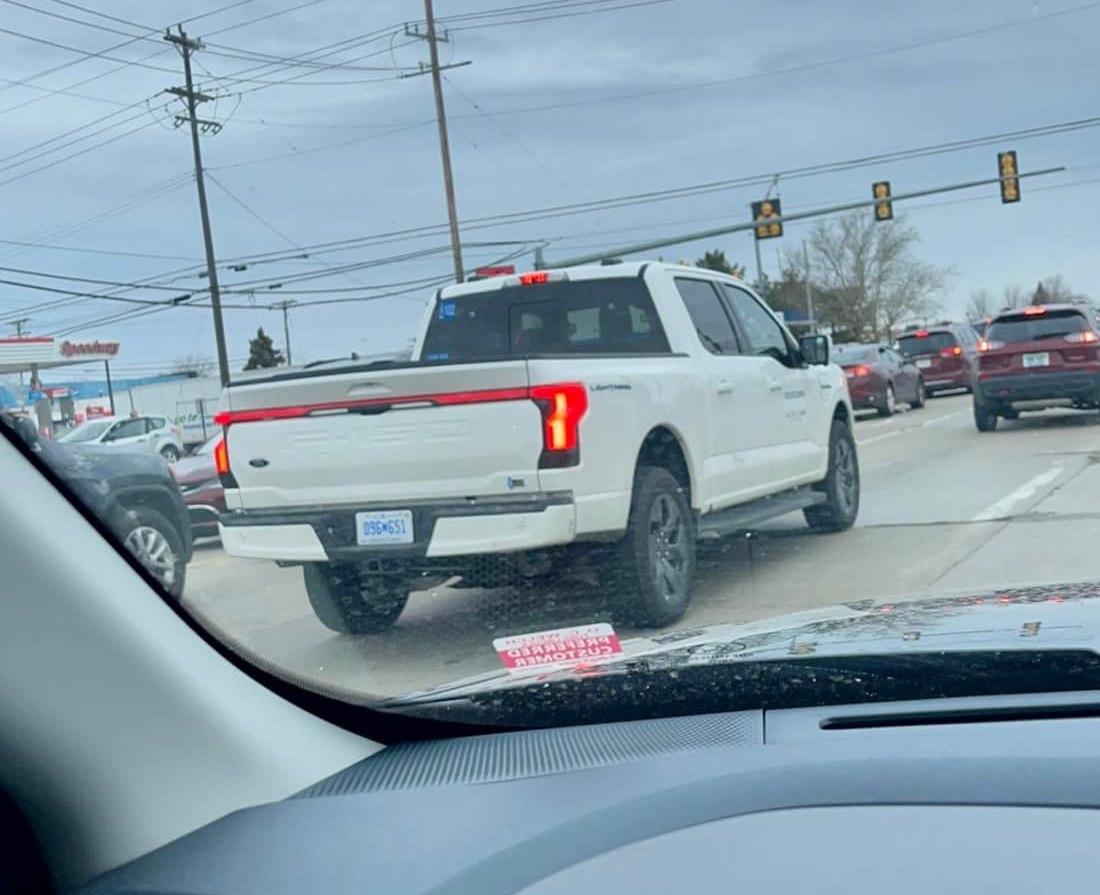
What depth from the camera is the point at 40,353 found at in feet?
8.04

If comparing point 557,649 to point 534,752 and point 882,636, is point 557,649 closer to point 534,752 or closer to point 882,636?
point 534,752

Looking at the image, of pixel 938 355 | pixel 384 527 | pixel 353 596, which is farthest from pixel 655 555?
pixel 938 355

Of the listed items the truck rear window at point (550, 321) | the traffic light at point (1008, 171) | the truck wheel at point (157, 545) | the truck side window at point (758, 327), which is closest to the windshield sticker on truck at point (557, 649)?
the truck wheel at point (157, 545)

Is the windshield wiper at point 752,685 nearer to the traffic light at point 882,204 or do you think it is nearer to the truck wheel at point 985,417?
the truck wheel at point 985,417

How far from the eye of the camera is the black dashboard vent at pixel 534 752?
2.26 m

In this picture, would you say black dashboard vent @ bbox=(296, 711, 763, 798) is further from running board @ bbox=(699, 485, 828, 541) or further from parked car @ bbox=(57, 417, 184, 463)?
running board @ bbox=(699, 485, 828, 541)

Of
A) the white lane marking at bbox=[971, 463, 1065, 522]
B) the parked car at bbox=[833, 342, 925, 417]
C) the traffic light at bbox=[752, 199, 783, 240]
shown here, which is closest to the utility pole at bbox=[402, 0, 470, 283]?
the white lane marking at bbox=[971, 463, 1065, 522]

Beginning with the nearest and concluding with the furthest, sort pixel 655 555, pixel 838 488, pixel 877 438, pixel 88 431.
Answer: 1. pixel 88 431
2. pixel 655 555
3. pixel 838 488
4. pixel 877 438

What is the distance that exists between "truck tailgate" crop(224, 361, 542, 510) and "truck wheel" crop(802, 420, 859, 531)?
12.7 ft

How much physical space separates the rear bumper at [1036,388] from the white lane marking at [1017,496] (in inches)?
204

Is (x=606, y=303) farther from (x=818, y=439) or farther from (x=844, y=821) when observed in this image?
(x=844, y=821)

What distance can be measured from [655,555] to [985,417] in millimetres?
12761

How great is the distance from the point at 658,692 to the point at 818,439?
6.95 metres

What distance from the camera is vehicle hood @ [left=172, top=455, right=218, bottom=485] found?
3.67 meters
